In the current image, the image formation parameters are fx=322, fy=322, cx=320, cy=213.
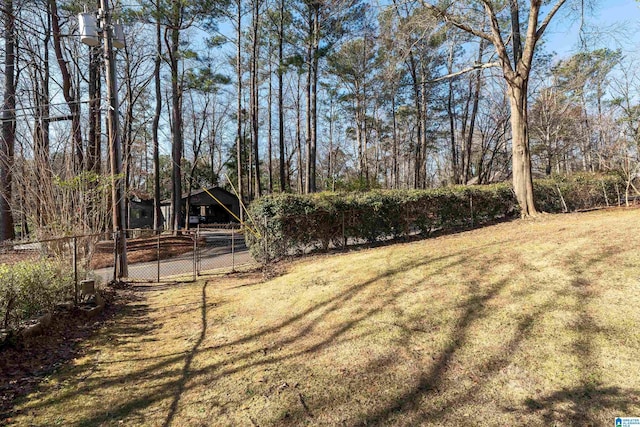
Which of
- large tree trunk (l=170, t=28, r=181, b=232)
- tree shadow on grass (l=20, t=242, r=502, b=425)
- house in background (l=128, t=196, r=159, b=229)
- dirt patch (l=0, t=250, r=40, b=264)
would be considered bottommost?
tree shadow on grass (l=20, t=242, r=502, b=425)

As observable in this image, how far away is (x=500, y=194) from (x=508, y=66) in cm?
403

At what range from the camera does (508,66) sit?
31.5 ft

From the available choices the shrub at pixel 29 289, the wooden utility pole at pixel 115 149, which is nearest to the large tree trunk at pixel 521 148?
the wooden utility pole at pixel 115 149

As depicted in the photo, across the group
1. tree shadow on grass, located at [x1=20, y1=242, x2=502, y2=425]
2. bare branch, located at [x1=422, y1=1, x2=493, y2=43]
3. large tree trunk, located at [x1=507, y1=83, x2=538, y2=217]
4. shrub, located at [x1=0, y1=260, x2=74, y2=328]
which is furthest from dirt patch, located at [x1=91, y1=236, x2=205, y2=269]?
large tree trunk, located at [x1=507, y1=83, x2=538, y2=217]

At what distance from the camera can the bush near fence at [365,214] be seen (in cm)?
878

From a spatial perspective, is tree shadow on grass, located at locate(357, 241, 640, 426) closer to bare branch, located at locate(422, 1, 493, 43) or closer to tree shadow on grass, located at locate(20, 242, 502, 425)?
tree shadow on grass, located at locate(20, 242, 502, 425)

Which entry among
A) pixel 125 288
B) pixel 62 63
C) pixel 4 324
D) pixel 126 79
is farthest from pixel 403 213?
pixel 126 79

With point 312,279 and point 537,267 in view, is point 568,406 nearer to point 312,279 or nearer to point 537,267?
point 537,267

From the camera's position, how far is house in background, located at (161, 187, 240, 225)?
1214 inches

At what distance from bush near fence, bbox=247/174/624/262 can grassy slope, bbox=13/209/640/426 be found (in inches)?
145

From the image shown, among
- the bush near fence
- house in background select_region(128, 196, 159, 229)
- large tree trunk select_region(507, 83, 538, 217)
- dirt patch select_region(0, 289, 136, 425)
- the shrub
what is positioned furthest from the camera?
house in background select_region(128, 196, 159, 229)

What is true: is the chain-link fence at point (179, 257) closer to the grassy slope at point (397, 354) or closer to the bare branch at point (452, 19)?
the grassy slope at point (397, 354)

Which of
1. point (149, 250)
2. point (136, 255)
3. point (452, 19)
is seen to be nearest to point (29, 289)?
point (136, 255)

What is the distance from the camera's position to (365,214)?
31.1 feet
